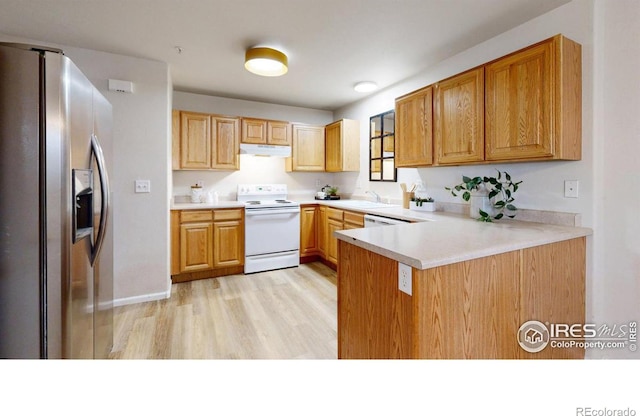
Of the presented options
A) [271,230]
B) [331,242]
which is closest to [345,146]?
[331,242]

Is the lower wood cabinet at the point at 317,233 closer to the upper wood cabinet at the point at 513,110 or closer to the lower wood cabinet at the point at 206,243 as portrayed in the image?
the lower wood cabinet at the point at 206,243

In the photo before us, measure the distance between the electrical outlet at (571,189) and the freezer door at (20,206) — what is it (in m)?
2.93

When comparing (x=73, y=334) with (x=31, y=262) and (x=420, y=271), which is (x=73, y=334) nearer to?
(x=31, y=262)

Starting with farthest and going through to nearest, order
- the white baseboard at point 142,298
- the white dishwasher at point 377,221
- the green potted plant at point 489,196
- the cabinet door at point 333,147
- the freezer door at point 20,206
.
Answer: the cabinet door at point 333,147 < the white baseboard at point 142,298 < the white dishwasher at point 377,221 < the green potted plant at point 489,196 < the freezer door at point 20,206

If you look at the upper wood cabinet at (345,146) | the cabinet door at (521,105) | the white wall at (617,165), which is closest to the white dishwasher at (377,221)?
the cabinet door at (521,105)

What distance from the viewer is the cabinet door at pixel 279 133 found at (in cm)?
411

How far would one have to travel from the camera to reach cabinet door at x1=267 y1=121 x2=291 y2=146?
411cm

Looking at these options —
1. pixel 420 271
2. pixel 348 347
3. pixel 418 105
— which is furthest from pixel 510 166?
pixel 348 347

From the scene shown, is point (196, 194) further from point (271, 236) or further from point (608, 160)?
point (608, 160)

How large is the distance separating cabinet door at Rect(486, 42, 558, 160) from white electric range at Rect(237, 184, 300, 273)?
252 cm

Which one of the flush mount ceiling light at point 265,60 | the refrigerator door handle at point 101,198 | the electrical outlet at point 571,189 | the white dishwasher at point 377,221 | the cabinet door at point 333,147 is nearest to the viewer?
the refrigerator door handle at point 101,198

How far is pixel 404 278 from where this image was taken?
1137 mm

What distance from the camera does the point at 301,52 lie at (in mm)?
2664
